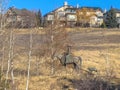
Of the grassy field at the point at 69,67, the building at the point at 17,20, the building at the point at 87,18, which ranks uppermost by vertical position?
the building at the point at 17,20

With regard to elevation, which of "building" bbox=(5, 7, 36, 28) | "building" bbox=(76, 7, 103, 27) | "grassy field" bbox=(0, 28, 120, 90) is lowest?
"grassy field" bbox=(0, 28, 120, 90)

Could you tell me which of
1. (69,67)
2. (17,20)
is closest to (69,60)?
(69,67)

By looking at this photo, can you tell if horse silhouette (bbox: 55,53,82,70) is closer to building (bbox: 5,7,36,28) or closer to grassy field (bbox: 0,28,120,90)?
grassy field (bbox: 0,28,120,90)

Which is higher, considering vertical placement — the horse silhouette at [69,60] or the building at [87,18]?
the building at [87,18]

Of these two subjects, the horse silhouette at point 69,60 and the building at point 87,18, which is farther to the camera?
the building at point 87,18

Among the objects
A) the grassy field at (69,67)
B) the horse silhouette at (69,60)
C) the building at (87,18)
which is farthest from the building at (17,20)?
the building at (87,18)

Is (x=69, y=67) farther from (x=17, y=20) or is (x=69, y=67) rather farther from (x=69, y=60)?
(x=17, y=20)

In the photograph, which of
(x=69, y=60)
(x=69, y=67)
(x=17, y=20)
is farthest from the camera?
(x=69, y=60)

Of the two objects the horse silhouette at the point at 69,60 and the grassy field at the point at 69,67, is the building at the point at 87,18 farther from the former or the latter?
the horse silhouette at the point at 69,60

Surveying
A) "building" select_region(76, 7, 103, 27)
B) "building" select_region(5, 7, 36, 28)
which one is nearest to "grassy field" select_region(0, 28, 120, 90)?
"building" select_region(5, 7, 36, 28)

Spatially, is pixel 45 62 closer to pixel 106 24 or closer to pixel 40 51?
pixel 40 51

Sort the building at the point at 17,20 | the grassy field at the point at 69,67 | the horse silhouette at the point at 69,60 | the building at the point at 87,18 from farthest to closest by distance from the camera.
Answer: the building at the point at 87,18
the horse silhouette at the point at 69,60
the grassy field at the point at 69,67
the building at the point at 17,20

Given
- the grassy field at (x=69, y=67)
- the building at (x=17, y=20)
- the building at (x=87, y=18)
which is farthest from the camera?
the building at (x=87, y=18)

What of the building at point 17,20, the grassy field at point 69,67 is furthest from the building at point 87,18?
the building at point 17,20
